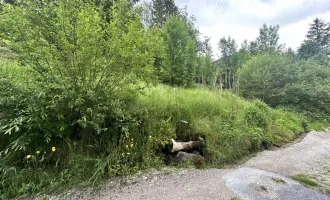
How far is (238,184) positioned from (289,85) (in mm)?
7561

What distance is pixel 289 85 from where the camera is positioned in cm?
796

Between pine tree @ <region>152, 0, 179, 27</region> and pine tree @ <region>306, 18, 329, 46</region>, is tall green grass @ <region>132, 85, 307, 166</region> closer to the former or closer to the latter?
pine tree @ <region>152, 0, 179, 27</region>

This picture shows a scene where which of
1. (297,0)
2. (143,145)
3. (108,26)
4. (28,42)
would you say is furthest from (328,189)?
(297,0)

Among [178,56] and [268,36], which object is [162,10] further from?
[268,36]

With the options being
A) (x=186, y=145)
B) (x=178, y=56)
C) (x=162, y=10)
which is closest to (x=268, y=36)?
(x=162, y=10)

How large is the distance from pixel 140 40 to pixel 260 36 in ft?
107

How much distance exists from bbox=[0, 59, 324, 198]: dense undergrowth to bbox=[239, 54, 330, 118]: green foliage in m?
4.68

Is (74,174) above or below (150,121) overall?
below

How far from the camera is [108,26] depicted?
2.80 meters

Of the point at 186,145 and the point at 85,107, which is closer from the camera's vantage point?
the point at 85,107

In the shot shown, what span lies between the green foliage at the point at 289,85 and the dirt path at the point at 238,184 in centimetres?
524

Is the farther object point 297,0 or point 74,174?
point 297,0

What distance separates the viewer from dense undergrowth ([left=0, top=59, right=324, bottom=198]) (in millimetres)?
2258

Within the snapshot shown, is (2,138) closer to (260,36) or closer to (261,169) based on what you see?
(261,169)
